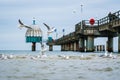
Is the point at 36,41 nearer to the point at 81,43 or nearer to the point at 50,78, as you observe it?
the point at 81,43

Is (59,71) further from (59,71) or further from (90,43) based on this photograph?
(90,43)

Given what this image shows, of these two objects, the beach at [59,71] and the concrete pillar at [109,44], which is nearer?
the beach at [59,71]

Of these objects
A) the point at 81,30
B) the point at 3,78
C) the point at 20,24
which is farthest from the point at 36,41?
the point at 3,78

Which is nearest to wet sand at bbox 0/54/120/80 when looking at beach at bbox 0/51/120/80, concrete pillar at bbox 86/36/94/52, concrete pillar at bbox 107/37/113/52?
beach at bbox 0/51/120/80

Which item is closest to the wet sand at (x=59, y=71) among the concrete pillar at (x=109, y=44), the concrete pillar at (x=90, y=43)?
the concrete pillar at (x=90, y=43)

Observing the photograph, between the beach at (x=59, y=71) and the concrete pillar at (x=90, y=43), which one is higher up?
the concrete pillar at (x=90, y=43)

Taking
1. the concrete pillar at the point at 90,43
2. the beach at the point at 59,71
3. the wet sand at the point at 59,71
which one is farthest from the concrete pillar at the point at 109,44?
the wet sand at the point at 59,71

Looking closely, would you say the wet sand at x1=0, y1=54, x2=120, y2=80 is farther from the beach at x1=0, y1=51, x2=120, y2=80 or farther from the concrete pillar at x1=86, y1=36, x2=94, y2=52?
the concrete pillar at x1=86, y1=36, x2=94, y2=52

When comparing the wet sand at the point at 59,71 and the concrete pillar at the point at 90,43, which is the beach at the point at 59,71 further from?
the concrete pillar at the point at 90,43

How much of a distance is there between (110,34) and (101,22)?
254 inches

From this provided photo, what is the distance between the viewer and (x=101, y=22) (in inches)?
3083

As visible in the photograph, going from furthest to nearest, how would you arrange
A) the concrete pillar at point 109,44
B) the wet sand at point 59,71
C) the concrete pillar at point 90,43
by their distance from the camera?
the concrete pillar at point 109,44 → the concrete pillar at point 90,43 → the wet sand at point 59,71

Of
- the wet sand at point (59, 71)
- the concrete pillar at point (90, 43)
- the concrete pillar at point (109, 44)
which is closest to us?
the wet sand at point (59, 71)

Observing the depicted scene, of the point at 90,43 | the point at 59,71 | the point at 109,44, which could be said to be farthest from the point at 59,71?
the point at 109,44
